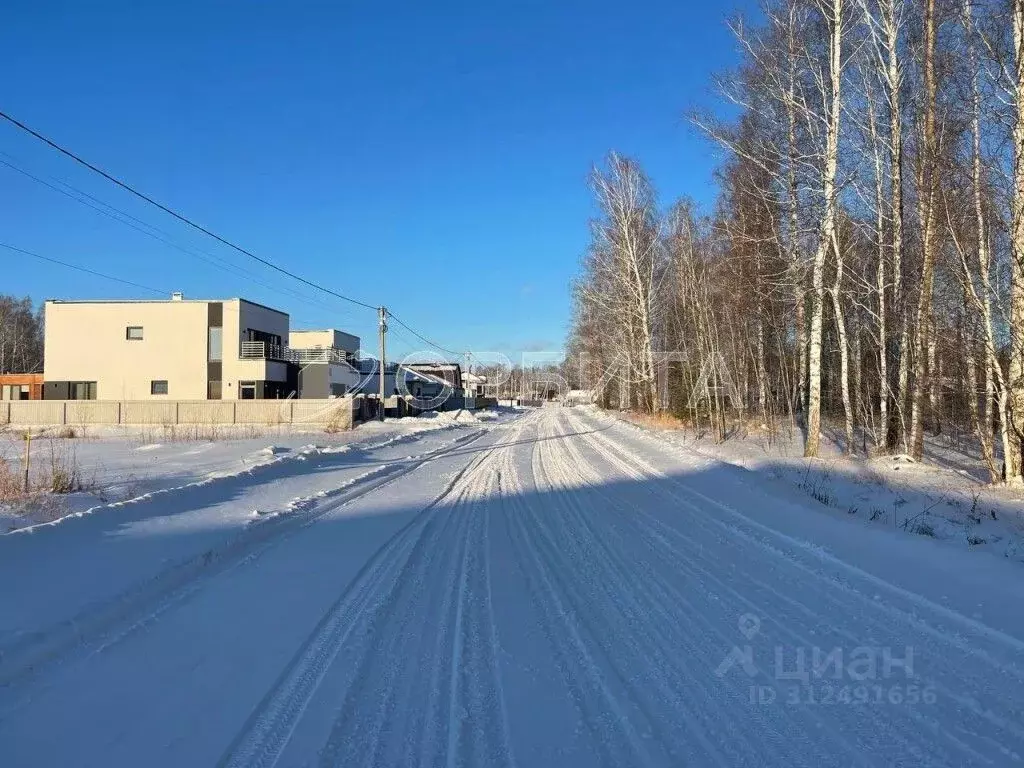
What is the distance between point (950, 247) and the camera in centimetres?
1399

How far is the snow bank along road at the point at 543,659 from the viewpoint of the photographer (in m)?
3.30

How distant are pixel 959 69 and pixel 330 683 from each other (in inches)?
632

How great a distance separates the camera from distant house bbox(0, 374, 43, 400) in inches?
2201

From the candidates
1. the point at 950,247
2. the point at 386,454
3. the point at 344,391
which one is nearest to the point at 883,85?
the point at 950,247

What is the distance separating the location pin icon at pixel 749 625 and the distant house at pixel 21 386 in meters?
64.5

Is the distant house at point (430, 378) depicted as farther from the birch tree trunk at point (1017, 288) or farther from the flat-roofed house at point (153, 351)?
the birch tree trunk at point (1017, 288)

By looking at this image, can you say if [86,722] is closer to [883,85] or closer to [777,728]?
[777,728]

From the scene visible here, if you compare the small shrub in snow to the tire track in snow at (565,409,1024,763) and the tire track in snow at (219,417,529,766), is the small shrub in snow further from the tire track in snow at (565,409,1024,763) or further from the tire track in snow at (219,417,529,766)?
the tire track in snow at (219,417,529,766)

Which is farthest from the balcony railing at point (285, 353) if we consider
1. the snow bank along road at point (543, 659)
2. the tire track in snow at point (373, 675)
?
A: the tire track in snow at point (373, 675)

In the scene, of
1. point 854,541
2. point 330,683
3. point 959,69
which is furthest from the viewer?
point 959,69

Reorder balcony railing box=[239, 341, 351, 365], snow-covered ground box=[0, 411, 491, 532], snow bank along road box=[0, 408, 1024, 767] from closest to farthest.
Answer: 1. snow bank along road box=[0, 408, 1024, 767]
2. snow-covered ground box=[0, 411, 491, 532]
3. balcony railing box=[239, 341, 351, 365]
